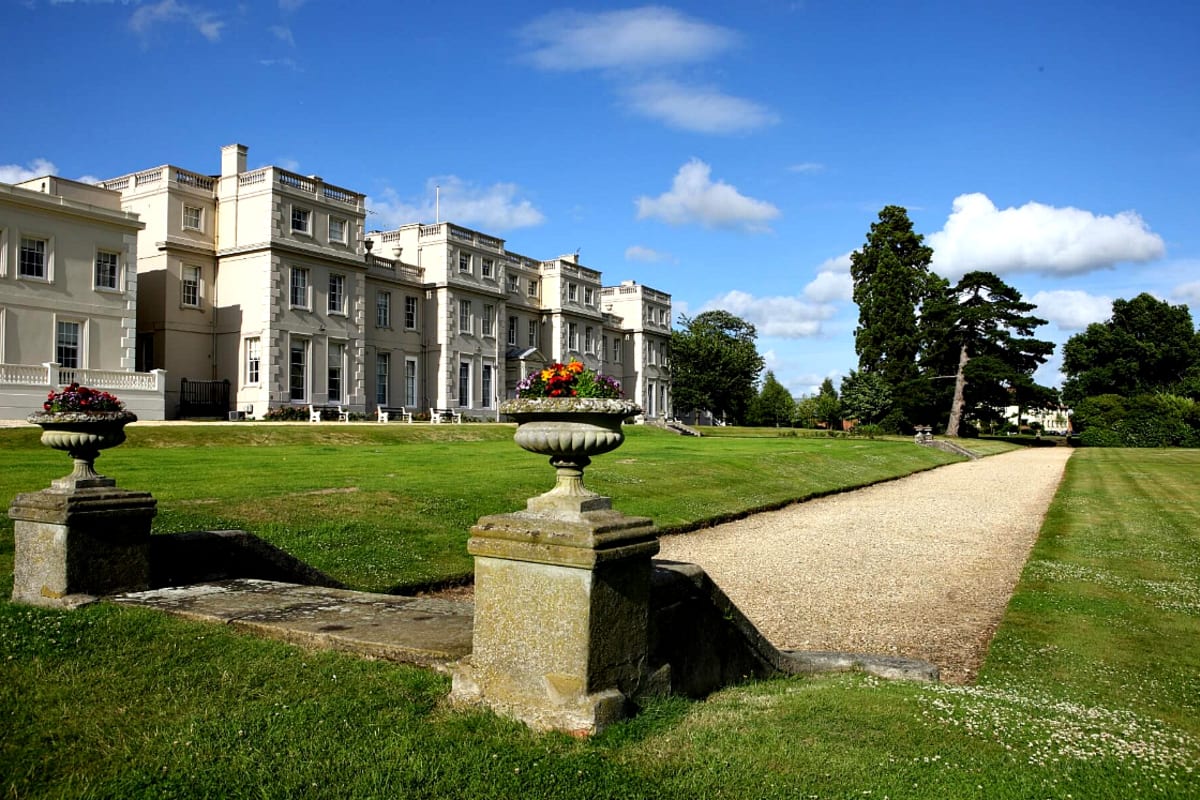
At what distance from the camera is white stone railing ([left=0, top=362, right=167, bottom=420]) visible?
2709 centimetres

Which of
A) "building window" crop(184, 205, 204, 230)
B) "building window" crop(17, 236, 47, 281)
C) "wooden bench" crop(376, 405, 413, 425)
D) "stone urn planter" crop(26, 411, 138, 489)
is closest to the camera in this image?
"stone urn planter" crop(26, 411, 138, 489)

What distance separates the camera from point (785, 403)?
278ft

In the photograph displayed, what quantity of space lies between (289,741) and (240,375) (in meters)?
35.5

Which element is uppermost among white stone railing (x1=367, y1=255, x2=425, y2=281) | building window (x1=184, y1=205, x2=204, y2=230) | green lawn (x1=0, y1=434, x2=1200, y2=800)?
building window (x1=184, y1=205, x2=204, y2=230)

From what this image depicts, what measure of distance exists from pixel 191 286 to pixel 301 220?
17.6ft

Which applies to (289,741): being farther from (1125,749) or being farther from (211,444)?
(211,444)

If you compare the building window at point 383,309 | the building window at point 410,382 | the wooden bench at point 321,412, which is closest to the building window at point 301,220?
the building window at point 383,309

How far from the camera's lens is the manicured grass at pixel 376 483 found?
1031 cm

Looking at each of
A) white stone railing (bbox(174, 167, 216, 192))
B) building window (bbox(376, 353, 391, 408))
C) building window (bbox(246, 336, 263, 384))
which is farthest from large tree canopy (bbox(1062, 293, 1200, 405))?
white stone railing (bbox(174, 167, 216, 192))

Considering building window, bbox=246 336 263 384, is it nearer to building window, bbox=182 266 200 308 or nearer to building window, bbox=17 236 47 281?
building window, bbox=182 266 200 308

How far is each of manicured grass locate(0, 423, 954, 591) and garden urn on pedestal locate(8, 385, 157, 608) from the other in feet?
10.00

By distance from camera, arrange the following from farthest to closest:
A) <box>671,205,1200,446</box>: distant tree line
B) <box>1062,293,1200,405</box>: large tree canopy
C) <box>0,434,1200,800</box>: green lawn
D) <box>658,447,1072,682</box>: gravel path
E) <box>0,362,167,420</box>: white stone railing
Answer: <box>1062,293,1200,405</box>: large tree canopy < <box>671,205,1200,446</box>: distant tree line < <box>0,362,167,420</box>: white stone railing < <box>658,447,1072,682</box>: gravel path < <box>0,434,1200,800</box>: green lawn

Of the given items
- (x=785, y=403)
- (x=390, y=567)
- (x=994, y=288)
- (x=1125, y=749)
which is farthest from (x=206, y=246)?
(x=785, y=403)

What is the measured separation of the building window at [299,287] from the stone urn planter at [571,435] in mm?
35235
